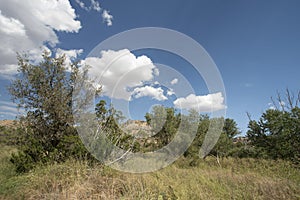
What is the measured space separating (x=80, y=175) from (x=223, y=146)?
12838 millimetres

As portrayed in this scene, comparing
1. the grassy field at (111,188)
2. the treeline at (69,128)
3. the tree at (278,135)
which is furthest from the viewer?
the tree at (278,135)

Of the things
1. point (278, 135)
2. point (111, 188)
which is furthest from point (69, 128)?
point (278, 135)

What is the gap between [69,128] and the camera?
25.9 ft

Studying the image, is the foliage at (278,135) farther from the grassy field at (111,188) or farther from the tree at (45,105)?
the tree at (45,105)

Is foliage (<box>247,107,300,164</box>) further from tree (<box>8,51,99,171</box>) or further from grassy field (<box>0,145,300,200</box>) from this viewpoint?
tree (<box>8,51,99,171</box>)

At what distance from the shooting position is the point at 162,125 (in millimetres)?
11500

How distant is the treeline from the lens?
6383 mm

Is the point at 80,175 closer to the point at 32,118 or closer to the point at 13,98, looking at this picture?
the point at 32,118

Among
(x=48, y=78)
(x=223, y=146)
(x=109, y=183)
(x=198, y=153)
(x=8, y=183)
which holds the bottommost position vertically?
(x=8, y=183)

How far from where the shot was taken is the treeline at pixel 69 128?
20.9 ft

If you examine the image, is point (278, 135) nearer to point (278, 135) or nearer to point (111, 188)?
point (278, 135)

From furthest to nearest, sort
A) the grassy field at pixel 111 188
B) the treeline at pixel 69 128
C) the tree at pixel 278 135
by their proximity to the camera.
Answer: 1. the tree at pixel 278 135
2. the treeline at pixel 69 128
3. the grassy field at pixel 111 188

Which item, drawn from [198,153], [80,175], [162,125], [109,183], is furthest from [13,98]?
[198,153]

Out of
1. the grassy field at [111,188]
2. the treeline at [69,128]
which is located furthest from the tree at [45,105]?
the grassy field at [111,188]
